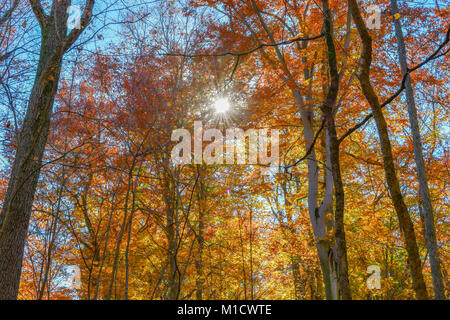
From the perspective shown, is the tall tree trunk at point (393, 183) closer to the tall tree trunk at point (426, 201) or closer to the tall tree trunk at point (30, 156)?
the tall tree trunk at point (426, 201)

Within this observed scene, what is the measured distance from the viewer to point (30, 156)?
471 centimetres

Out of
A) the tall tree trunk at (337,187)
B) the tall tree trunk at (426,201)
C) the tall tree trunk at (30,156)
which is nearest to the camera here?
the tall tree trunk at (337,187)

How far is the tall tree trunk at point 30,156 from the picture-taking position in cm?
448

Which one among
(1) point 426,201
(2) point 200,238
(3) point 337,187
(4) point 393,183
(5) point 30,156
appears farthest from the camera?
(2) point 200,238

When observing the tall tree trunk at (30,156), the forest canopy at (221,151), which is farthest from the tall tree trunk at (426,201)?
the tall tree trunk at (30,156)

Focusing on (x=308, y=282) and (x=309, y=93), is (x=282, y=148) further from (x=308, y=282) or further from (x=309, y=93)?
(x=308, y=282)

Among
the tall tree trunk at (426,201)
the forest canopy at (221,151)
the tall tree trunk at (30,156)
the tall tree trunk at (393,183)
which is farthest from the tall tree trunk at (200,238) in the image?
the tall tree trunk at (393,183)

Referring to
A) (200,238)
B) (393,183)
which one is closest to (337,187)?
(393,183)

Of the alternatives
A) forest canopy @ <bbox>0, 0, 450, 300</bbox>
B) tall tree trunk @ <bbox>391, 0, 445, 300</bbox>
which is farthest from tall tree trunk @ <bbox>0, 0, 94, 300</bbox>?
tall tree trunk @ <bbox>391, 0, 445, 300</bbox>

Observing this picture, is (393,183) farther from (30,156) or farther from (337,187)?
(30,156)

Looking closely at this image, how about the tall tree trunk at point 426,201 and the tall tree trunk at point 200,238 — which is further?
the tall tree trunk at point 200,238

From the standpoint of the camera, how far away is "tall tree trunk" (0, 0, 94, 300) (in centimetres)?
448

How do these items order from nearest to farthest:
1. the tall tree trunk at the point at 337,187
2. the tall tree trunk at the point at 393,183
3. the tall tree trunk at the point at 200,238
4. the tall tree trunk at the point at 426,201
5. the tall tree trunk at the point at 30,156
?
the tall tree trunk at the point at 393,183, the tall tree trunk at the point at 337,187, the tall tree trunk at the point at 30,156, the tall tree trunk at the point at 426,201, the tall tree trunk at the point at 200,238
